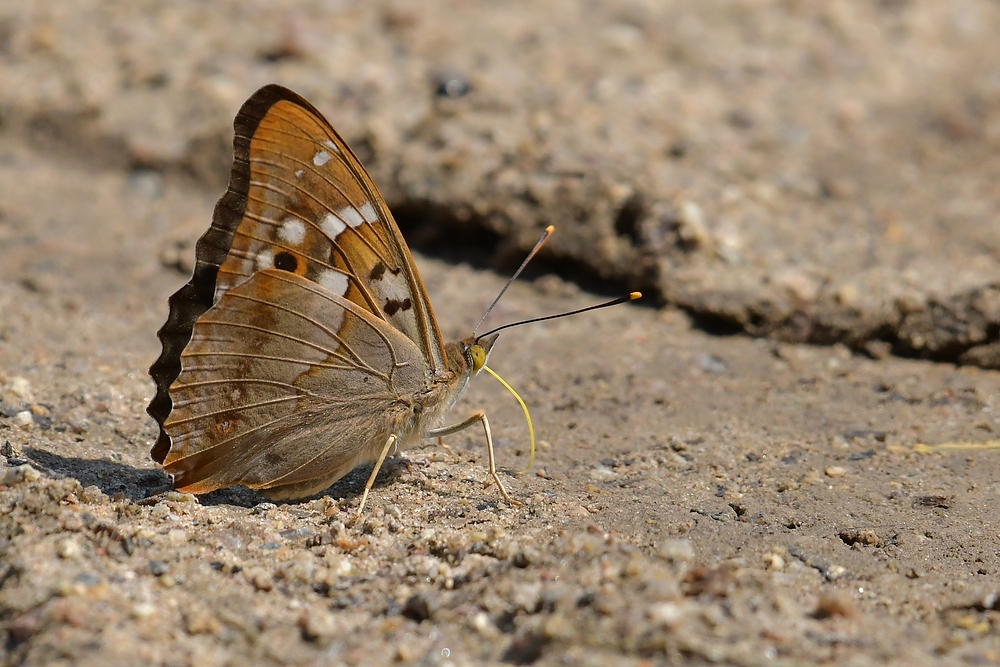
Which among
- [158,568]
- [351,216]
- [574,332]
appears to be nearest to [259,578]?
[158,568]

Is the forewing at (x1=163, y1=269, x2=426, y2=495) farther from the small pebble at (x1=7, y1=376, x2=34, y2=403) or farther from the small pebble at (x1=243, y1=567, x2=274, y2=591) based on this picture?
the small pebble at (x1=7, y1=376, x2=34, y2=403)

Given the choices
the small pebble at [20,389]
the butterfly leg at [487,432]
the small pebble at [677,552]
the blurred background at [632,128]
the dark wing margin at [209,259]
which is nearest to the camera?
the small pebble at [677,552]

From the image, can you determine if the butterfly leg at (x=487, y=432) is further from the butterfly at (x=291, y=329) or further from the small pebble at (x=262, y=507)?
the small pebble at (x=262, y=507)

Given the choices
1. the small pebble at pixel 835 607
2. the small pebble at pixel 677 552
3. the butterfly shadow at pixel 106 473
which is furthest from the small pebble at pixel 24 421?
the small pebble at pixel 835 607

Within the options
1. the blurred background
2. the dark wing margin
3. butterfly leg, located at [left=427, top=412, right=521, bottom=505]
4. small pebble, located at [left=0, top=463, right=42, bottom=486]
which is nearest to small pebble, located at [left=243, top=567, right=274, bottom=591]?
the dark wing margin

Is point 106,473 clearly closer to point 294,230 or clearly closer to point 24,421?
point 24,421

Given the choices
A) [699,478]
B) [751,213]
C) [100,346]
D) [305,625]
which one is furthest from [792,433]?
[100,346]
